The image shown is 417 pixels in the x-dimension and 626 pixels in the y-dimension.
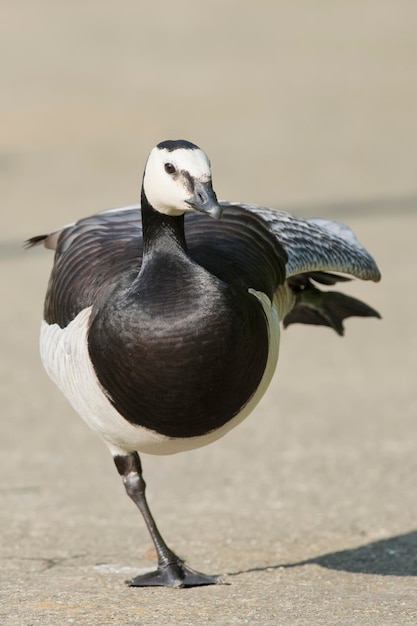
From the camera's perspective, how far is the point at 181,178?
447 centimetres

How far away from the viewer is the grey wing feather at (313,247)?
5.73 metres

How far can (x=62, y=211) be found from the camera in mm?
13609

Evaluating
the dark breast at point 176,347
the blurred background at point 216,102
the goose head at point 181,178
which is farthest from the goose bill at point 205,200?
the blurred background at point 216,102

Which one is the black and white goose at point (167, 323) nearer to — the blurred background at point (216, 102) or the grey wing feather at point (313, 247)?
the grey wing feather at point (313, 247)

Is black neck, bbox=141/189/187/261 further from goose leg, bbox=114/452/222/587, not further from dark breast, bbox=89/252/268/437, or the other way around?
goose leg, bbox=114/452/222/587

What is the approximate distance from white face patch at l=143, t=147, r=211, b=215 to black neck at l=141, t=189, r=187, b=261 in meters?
0.06

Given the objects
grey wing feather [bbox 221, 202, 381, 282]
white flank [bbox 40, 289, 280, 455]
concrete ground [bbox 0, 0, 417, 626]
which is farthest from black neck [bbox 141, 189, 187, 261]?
concrete ground [bbox 0, 0, 417, 626]

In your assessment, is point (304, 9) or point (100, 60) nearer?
point (100, 60)

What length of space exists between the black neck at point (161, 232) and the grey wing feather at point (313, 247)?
1001mm

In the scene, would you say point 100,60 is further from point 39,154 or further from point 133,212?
point 133,212

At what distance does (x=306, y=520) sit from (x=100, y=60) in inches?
629

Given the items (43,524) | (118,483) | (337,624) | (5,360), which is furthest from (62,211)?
(337,624)

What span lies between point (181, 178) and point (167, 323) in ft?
1.74

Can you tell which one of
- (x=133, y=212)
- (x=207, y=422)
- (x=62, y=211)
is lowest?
(x=207, y=422)
